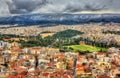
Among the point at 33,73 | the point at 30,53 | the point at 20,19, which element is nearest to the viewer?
the point at 33,73

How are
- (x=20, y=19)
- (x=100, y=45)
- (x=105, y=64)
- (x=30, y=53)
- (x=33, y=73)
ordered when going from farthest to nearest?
(x=20, y=19) < (x=100, y=45) < (x=30, y=53) < (x=105, y=64) < (x=33, y=73)

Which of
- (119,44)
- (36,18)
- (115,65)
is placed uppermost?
(115,65)

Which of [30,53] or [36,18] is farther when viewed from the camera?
[36,18]

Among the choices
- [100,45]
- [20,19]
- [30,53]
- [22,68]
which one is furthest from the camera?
[20,19]

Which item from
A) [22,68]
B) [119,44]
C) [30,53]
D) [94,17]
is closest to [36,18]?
[94,17]

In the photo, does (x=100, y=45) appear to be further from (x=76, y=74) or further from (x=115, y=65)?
(x=76, y=74)

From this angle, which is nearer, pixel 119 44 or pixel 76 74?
pixel 76 74

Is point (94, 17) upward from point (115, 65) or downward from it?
downward

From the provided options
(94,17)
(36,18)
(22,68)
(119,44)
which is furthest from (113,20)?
(22,68)

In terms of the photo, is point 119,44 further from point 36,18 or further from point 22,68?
point 36,18
